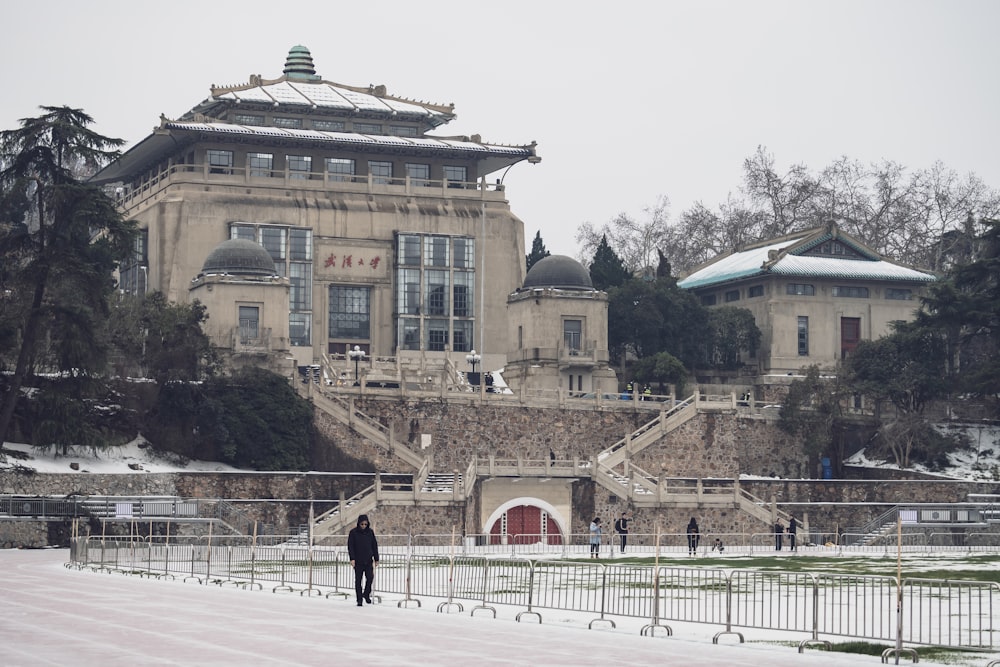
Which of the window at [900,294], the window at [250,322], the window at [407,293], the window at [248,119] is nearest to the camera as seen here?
the window at [250,322]

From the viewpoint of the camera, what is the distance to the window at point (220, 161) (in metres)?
85.1

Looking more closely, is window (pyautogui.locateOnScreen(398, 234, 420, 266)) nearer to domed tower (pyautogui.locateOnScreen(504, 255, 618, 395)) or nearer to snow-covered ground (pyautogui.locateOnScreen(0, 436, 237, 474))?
domed tower (pyautogui.locateOnScreen(504, 255, 618, 395))

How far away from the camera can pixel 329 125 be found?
90438 mm

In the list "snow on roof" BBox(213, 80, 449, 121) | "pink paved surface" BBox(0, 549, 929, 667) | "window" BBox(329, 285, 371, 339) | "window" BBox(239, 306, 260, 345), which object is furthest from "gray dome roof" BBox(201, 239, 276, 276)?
"pink paved surface" BBox(0, 549, 929, 667)

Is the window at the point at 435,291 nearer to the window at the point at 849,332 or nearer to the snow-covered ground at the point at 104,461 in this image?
the window at the point at 849,332

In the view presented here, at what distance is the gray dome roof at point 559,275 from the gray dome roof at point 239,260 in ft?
44.9

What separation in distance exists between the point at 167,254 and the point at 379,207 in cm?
1122

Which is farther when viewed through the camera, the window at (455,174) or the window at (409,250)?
the window at (455,174)

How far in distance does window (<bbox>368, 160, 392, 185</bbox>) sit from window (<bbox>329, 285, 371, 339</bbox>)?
6.14 metres

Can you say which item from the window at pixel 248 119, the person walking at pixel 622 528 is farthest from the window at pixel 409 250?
the person walking at pixel 622 528

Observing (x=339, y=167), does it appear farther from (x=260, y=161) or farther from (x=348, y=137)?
(x=260, y=161)

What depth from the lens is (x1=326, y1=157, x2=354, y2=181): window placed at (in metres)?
87.2

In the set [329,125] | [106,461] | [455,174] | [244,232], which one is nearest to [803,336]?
[455,174]

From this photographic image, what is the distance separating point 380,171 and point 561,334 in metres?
15.4
